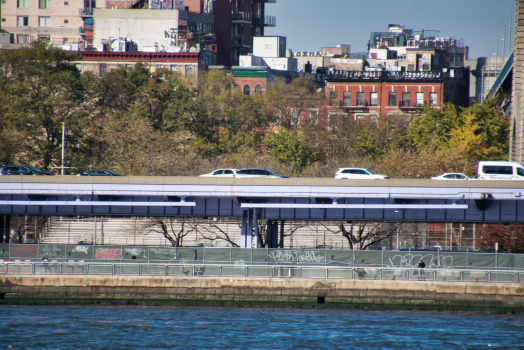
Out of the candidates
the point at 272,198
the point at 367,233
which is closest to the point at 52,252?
the point at 272,198

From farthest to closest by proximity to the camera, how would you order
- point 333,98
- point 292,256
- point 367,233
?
1. point 333,98
2. point 367,233
3. point 292,256

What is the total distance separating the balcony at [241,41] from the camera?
415ft

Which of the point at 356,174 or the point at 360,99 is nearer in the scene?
the point at 356,174

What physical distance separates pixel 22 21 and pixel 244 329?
105m

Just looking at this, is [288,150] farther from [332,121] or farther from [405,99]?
[405,99]

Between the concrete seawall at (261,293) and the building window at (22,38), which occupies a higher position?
the building window at (22,38)

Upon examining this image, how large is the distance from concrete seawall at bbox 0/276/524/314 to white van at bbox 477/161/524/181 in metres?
9.08

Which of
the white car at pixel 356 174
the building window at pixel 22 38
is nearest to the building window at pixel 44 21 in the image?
the building window at pixel 22 38

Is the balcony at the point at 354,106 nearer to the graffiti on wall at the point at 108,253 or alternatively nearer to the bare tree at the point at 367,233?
the bare tree at the point at 367,233

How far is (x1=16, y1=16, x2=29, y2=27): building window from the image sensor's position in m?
129

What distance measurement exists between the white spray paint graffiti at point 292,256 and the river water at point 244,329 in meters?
3.09

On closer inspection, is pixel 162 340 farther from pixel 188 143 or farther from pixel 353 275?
pixel 188 143

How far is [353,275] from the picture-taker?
145ft

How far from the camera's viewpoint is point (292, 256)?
149ft
